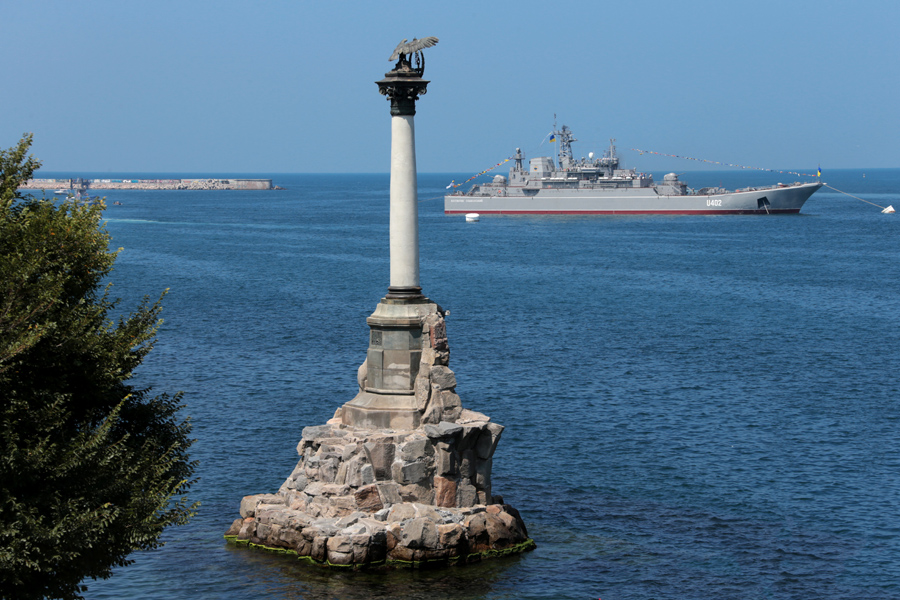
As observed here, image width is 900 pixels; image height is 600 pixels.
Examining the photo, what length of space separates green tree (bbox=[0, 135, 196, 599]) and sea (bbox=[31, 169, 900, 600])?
462 cm

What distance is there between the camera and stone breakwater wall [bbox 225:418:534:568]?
17906 millimetres

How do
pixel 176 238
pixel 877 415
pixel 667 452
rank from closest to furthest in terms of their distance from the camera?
pixel 667 452 → pixel 877 415 → pixel 176 238

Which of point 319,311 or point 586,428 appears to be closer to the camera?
point 586,428

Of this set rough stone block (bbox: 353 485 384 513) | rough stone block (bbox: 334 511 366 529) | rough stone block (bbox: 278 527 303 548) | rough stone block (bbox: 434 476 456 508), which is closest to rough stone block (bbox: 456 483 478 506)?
rough stone block (bbox: 434 476 456 508)

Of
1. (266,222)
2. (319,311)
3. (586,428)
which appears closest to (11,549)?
(586,428)

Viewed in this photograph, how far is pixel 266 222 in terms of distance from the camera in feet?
402

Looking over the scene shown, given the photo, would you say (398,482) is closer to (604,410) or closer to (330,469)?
(330,469)

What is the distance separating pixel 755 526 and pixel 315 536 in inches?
338

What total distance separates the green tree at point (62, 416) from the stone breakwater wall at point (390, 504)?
4722mm

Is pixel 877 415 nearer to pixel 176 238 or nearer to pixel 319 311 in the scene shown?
pixel 319 311

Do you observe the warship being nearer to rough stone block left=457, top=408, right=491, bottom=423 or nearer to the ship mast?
the ship mast

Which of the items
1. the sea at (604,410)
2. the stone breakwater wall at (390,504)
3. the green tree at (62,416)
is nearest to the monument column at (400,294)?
the stone breakwater wall at (390,504)

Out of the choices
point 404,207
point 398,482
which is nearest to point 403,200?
point 404,207

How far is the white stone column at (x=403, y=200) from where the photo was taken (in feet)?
63.8
